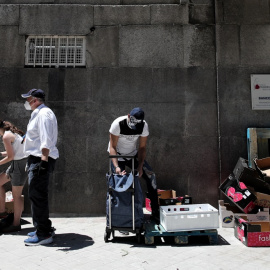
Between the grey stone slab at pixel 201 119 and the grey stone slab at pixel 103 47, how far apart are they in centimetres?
185

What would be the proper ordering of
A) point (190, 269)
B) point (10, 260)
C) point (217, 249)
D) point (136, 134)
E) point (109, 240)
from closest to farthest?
point (190, 269) → point (10, 260) → point (217, 249) → point (109, 240) → point (136, 134)

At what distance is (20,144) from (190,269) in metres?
3.23

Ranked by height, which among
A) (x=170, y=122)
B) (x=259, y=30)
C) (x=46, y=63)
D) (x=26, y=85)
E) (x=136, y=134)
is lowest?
(x=136, y=134)

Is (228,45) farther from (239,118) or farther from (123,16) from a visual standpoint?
(123,16)

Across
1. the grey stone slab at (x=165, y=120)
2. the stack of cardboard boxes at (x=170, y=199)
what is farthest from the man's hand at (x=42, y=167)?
the grey stone slab at (x=165, y=120)

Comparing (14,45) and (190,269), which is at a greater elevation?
(14,45)

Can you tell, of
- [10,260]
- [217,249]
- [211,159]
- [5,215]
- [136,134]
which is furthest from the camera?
[211,159]

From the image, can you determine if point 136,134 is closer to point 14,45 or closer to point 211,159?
point 211,159

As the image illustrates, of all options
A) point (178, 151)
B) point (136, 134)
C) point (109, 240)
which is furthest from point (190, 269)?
point (178, 151)

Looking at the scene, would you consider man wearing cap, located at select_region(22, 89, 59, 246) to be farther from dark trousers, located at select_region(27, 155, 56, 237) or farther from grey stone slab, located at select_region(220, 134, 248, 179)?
grey stone slab, located at select_region(220, 134, 248, 179)

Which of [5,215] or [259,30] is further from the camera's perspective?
[259,30]

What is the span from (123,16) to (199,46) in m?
1.71

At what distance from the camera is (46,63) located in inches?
237

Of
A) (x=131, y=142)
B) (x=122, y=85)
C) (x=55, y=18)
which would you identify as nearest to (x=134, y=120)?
(x=131, y=142)
